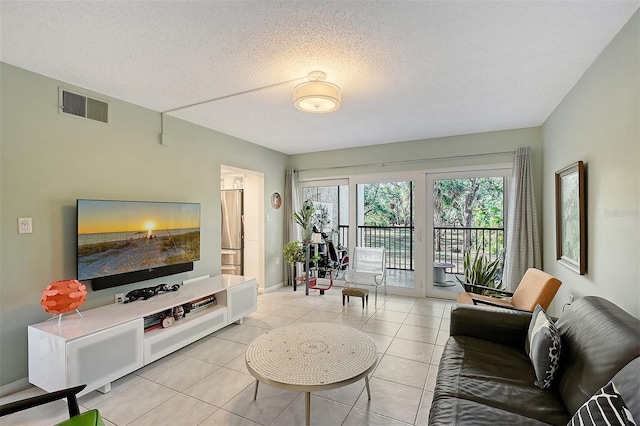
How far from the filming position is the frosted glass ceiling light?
7.64ft

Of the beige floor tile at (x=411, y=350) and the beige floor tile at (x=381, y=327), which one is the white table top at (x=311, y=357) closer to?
the beige floor tile at (x=411, y=350)

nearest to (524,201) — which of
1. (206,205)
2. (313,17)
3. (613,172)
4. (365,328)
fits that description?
(613,172)

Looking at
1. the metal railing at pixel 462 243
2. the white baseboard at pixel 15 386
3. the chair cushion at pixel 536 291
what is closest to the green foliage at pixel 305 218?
the metal railing at pixel 462 243

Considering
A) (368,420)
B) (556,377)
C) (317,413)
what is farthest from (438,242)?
(317,413)

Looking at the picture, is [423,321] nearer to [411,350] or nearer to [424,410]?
[411,350]

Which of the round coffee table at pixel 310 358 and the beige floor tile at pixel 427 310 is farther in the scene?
the beige floor tile at pixel 427 310

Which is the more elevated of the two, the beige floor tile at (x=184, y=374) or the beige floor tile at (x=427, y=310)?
the beige floor tile at (x=427, y=310)

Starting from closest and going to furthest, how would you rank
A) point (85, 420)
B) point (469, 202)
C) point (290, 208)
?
point (85, 420), point (469, 202), point (290, 208)

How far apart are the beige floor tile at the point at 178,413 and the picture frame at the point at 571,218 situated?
311cm

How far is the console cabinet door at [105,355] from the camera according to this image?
207cm

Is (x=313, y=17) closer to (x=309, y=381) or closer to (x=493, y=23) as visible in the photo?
(x=493, y=23)

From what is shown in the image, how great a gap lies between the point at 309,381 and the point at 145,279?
223cm

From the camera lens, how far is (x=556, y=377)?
5.19 feet

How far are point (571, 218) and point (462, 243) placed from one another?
1.83 m
